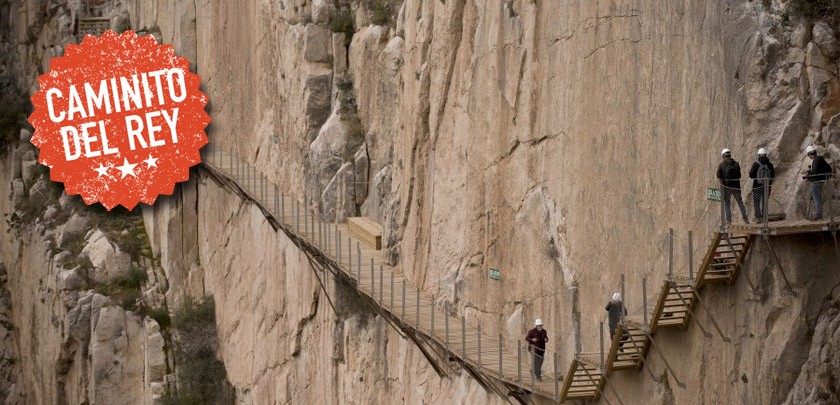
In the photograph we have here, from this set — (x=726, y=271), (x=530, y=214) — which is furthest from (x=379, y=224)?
(x=726, y=271)

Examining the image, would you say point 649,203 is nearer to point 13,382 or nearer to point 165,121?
point 165,121

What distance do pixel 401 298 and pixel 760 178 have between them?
14.4 metres

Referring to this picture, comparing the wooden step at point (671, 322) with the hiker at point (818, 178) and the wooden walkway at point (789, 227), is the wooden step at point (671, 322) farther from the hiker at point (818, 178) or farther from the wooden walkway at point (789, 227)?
the hiker at point (818, 178)

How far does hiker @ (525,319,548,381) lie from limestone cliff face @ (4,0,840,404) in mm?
530

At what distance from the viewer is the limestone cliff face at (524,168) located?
2266 centimetres

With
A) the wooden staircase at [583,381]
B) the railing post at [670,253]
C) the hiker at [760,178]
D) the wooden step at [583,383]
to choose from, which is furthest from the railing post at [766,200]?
the wooden step at [583,383]

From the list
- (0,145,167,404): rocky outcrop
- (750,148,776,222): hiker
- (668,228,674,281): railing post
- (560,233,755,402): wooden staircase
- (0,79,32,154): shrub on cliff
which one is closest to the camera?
(750,148,776,222): hiker

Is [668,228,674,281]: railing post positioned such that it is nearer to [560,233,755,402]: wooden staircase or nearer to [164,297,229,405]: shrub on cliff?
[560,233,755,402]: wooden staircase

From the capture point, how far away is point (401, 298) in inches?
1410

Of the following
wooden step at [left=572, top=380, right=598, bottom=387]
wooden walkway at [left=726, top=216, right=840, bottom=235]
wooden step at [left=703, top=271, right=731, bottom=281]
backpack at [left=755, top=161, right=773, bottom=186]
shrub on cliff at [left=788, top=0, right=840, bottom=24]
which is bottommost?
wooden step at [left=572, top=380, right=598, bottom=387]

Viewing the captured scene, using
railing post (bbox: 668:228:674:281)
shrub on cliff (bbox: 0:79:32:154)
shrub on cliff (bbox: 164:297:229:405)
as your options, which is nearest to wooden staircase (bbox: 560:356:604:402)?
railing post (bbox: 668:228:674:281)

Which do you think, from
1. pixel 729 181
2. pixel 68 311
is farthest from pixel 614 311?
pixel 68 311

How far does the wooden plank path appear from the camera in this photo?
28531mm

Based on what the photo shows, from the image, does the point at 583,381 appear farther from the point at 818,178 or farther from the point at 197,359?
→ the point at 197,359
